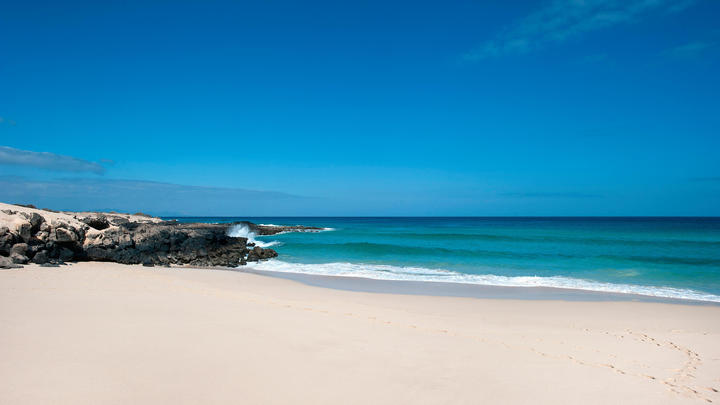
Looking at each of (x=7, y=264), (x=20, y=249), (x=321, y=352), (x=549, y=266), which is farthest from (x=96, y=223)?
(x=549, y=266)

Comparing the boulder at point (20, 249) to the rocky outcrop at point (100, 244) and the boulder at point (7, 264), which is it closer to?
the rocky outcrop at point (100, 244)

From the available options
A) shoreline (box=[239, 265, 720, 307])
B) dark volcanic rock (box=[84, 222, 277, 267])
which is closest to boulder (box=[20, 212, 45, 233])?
dark volcanic rock (box=[84, 222, 277, 267])

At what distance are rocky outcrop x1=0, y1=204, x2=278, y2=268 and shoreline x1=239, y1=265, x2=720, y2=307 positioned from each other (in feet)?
22.3

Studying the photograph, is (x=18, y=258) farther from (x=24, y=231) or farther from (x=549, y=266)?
(x=549, y=266)

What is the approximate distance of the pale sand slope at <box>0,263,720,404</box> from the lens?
3.94 m

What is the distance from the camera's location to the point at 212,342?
5.25 meters

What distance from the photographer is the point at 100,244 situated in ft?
51.4

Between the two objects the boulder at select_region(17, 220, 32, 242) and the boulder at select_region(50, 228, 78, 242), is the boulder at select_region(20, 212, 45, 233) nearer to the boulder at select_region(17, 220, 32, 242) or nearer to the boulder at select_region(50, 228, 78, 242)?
the boulder at select_region(17, 220, 32, 242)

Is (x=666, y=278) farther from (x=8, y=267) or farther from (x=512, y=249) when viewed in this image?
(x=8, y=267)

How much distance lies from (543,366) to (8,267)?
46.0 ft

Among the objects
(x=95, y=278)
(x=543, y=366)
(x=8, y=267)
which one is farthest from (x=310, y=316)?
(x=8, y=267)

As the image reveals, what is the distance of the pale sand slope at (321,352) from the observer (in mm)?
3941

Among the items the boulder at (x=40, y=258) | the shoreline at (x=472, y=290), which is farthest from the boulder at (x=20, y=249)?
the shoreline at (x=472, y=290)

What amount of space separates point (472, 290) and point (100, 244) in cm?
1496
